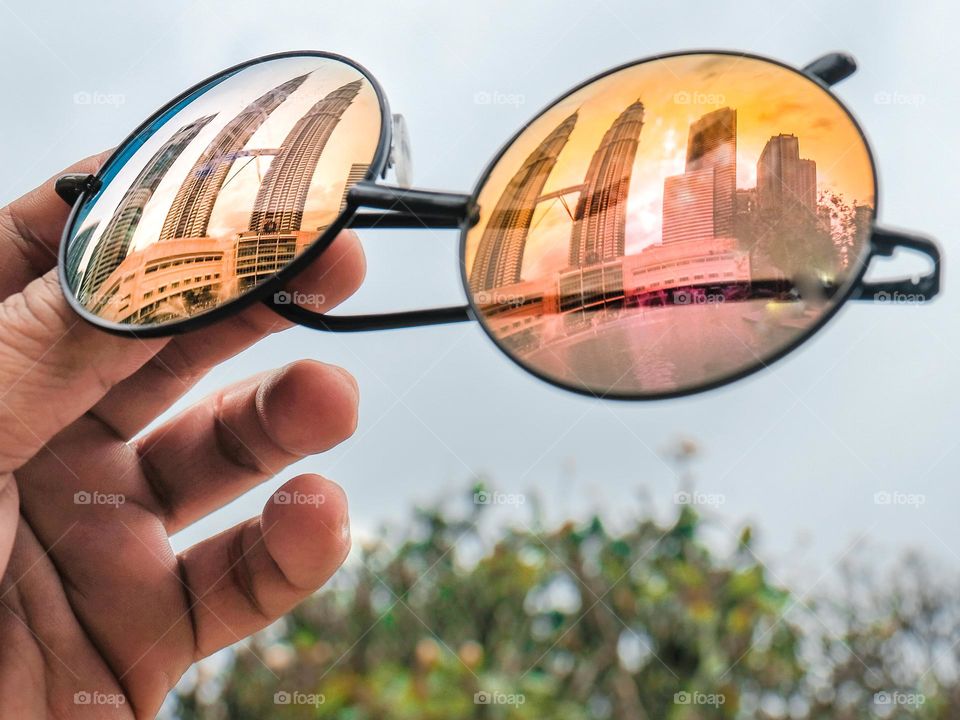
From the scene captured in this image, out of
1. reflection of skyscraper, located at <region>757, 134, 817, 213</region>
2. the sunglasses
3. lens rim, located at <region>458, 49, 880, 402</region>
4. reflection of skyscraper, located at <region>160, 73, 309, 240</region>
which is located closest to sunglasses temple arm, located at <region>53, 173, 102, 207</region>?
the sunglasses

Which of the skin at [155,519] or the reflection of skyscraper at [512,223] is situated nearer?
the reflection of skyscraper at [512,223]

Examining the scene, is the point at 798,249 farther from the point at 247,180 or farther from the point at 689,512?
the point at 689,512

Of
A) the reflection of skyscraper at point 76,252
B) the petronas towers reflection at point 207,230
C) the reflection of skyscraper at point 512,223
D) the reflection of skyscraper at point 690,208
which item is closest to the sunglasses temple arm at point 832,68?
the reflection of skyscraper at point 690,208

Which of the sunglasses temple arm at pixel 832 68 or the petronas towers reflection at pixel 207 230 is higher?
the sunglasses temple arm at pixel 832 68

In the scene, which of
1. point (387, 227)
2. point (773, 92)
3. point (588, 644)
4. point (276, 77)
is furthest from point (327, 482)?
point (588, 644)

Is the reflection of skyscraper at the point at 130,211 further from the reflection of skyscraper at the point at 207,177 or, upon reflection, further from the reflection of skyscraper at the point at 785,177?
the reflection of skyscraper at the point at 785,177

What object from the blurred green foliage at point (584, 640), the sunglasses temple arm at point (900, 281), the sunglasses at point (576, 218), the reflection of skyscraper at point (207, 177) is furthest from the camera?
the blurred green foliage at point (584, 640)

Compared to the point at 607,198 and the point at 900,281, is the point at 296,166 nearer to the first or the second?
the point at 607,198

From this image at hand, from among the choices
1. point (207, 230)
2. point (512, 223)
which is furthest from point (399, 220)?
point (207, 230)

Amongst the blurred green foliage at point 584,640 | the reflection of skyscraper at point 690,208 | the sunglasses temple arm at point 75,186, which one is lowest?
the blurred green foliage at point 584,640
